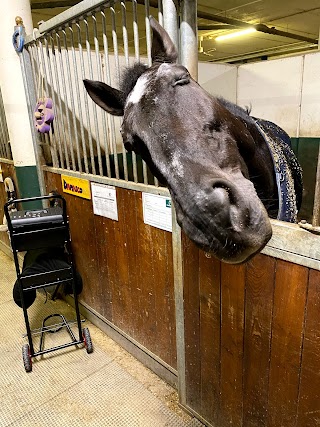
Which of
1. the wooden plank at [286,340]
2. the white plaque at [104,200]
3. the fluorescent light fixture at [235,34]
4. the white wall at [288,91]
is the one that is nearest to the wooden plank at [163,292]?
the white plaque at [104,200]

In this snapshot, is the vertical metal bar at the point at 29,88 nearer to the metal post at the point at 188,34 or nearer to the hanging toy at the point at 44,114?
the hanging toy at the point at 44,114

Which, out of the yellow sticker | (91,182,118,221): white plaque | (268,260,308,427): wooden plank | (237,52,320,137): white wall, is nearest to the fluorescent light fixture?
(237,52,320,137): white wall

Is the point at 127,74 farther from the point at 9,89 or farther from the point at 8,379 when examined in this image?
the point at 8,379

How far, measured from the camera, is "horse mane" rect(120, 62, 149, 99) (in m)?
1.09

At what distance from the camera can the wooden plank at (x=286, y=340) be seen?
1.11 metres

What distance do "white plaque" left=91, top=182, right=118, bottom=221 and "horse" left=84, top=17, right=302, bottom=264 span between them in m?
0.85

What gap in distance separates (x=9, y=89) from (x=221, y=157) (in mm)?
2309

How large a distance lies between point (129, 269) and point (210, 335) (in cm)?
70

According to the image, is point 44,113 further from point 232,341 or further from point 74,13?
point 232,341

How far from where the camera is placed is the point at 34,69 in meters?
2.42

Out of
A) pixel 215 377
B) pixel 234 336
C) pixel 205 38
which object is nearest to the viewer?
pixel 234 336

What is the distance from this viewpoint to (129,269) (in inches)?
78.9

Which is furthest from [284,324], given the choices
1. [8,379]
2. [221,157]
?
[8,379]

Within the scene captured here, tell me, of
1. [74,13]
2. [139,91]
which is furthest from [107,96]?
[74,13]
